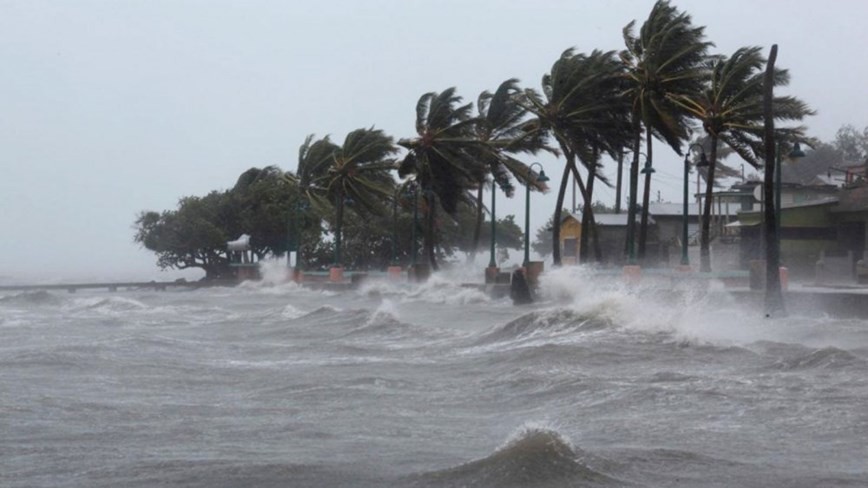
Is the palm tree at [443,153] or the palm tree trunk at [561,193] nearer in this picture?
the palm tree trunk at [561,193]

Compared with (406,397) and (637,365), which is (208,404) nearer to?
(406,397)

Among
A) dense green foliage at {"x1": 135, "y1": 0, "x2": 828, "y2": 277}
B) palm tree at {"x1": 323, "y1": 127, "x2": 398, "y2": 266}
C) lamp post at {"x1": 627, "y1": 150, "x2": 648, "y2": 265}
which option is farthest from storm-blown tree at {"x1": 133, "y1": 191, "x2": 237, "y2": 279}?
lamp post at {"x1": 627, "y1": 150, "x2": 648, "y2": 265}

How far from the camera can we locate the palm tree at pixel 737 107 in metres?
36.2

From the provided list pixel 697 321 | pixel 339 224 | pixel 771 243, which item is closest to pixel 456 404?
pixel 697 321

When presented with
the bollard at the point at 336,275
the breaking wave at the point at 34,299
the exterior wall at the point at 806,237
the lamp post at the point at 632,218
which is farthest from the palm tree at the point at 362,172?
the exterior wall at the point at 806,237

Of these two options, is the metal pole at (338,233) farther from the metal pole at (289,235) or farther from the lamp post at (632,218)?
the lamp post at (632,218)

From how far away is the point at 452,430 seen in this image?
8898mm

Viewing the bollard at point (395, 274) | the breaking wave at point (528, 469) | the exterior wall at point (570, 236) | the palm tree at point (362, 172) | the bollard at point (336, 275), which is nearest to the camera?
the breaking wave at point (528, 469)

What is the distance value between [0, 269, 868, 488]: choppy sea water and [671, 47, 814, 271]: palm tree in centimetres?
1721

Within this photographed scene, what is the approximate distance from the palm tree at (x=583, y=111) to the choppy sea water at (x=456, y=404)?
20.4m

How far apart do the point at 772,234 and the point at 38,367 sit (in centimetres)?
1510

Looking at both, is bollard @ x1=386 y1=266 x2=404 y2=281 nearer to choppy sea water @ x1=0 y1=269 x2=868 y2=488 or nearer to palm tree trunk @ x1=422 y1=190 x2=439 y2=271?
palm tree trunk @ x1=422 y1=190 x2=439 y2=271

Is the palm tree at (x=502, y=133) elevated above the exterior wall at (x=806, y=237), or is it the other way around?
the palm tree at (x=502, y=133)

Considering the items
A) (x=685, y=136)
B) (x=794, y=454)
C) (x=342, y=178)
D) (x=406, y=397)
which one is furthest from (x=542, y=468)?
(x=342, y=178)
